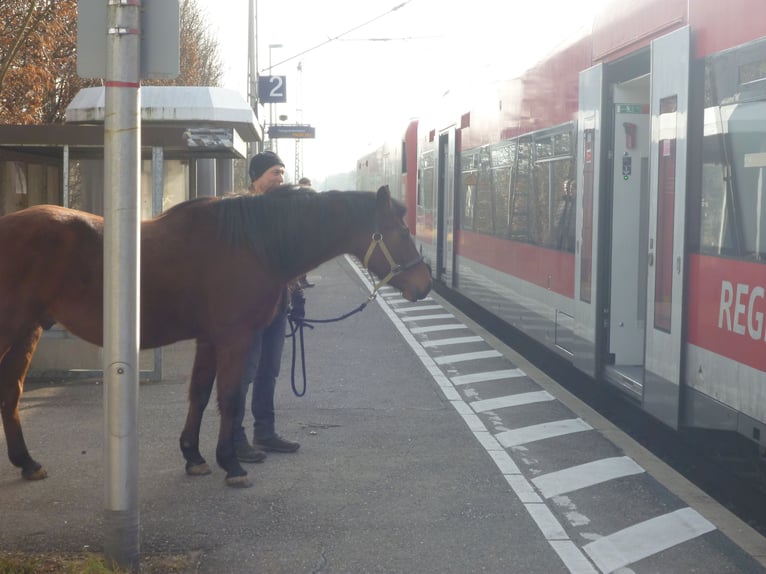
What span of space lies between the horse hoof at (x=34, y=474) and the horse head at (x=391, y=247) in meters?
2.39

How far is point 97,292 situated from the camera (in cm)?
681

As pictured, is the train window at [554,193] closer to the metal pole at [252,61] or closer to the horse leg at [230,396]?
the horse leg at [230,396]

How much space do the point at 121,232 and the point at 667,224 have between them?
4068 millimetres

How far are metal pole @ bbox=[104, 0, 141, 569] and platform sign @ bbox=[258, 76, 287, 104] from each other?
27.7m

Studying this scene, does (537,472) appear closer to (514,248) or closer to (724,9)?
(724,9)

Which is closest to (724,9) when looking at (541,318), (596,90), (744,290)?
(744,290)

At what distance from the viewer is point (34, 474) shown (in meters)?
7.18

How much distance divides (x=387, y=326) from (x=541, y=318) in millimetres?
4618

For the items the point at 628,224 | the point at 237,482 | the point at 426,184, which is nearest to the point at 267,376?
the point at 237,482

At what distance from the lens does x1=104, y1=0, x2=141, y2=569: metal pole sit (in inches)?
204

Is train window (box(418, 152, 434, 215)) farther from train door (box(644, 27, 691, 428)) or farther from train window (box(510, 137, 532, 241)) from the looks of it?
train door (box(644, 27, 691, 428))

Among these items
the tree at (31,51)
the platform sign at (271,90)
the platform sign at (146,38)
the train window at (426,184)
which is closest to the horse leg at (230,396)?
the platform sign at (146,38)

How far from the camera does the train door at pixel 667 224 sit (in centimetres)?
743

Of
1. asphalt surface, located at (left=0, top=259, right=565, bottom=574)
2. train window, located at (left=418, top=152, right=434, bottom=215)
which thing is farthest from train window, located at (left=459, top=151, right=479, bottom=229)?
asphalt surface, located at (left=0, top=259, right=565, bottom=574)
